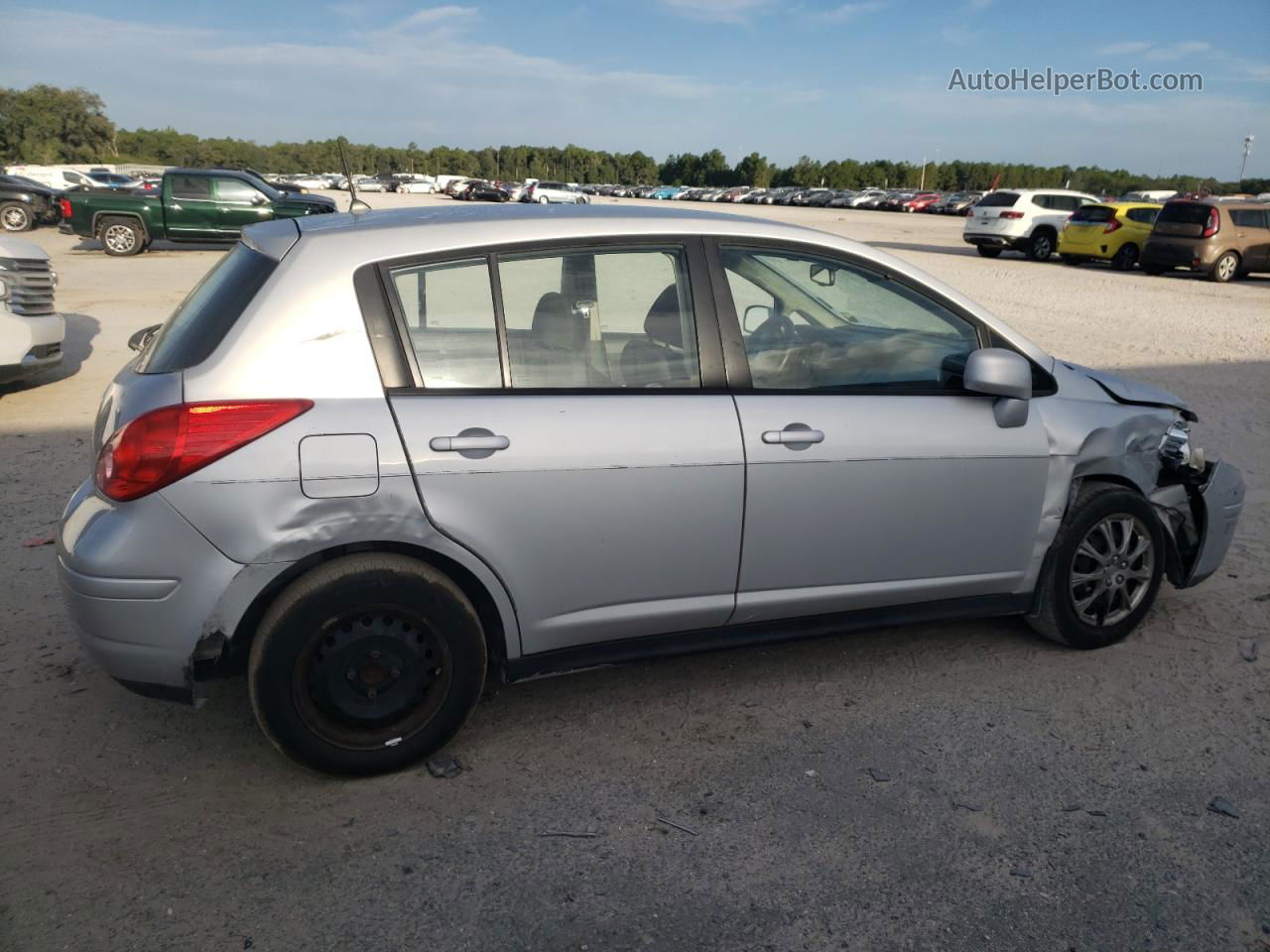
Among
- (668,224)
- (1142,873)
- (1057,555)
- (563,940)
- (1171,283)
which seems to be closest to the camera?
(563,940)

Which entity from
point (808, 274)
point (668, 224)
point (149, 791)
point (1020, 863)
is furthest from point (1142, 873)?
point (149, 791)

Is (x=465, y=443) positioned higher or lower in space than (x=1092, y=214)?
lower

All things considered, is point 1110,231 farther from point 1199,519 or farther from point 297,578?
point 297,578

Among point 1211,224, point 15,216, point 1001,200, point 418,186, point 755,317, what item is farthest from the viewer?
point 418,186

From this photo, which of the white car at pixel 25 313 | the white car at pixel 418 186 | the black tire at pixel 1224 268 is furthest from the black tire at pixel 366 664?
the white car at pixel 418 186

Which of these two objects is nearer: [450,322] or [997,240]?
[450,322]

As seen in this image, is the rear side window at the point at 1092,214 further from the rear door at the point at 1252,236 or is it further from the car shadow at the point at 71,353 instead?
the car shadow at the point at 71,353

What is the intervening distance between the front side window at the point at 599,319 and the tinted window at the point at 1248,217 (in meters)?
20.9

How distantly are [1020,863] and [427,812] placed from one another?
176 cm

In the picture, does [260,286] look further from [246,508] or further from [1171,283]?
[1171,283]

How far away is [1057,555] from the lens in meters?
3.94

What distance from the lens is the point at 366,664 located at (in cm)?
307

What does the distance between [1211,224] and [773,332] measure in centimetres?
2010

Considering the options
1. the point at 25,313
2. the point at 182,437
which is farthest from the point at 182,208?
the point at 182,437
